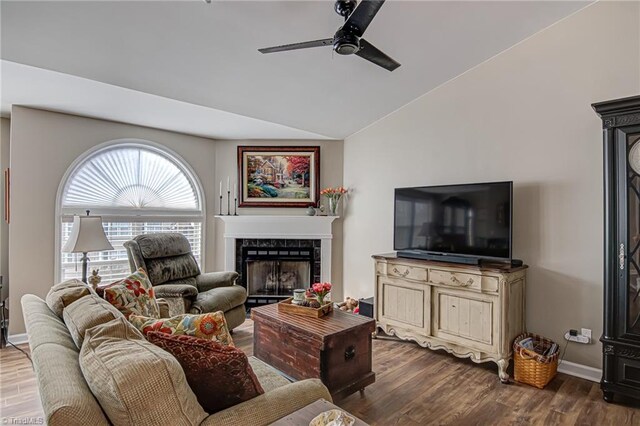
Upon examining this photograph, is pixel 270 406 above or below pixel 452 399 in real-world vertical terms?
above

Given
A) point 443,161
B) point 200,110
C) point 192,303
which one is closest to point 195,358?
point 192,303

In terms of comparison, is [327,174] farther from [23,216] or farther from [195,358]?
[195,358]

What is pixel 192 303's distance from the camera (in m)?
3.52

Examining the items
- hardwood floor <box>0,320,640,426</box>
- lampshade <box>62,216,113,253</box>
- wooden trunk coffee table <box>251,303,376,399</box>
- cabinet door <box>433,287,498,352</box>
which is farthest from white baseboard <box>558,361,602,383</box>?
lampshade <box>62,216,113,253</box>

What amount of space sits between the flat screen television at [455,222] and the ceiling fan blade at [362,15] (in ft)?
6.32

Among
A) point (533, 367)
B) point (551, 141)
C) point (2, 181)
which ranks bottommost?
point (533, 367)

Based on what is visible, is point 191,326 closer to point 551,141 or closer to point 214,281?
→ point 214,281

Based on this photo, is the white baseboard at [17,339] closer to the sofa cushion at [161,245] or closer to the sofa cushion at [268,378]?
the sofa cushion at [161,245]

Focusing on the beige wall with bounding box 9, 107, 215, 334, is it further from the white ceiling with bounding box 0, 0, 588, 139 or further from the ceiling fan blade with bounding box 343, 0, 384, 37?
the ceiling fan blade with bounding box 343, 0, 384, 37

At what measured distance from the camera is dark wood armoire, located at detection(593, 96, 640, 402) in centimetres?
254

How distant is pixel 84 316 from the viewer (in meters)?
1.51

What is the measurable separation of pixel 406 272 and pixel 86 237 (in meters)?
2.99

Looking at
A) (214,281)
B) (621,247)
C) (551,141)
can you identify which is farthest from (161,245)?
(621,247)

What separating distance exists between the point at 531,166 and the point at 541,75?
2.80ft
